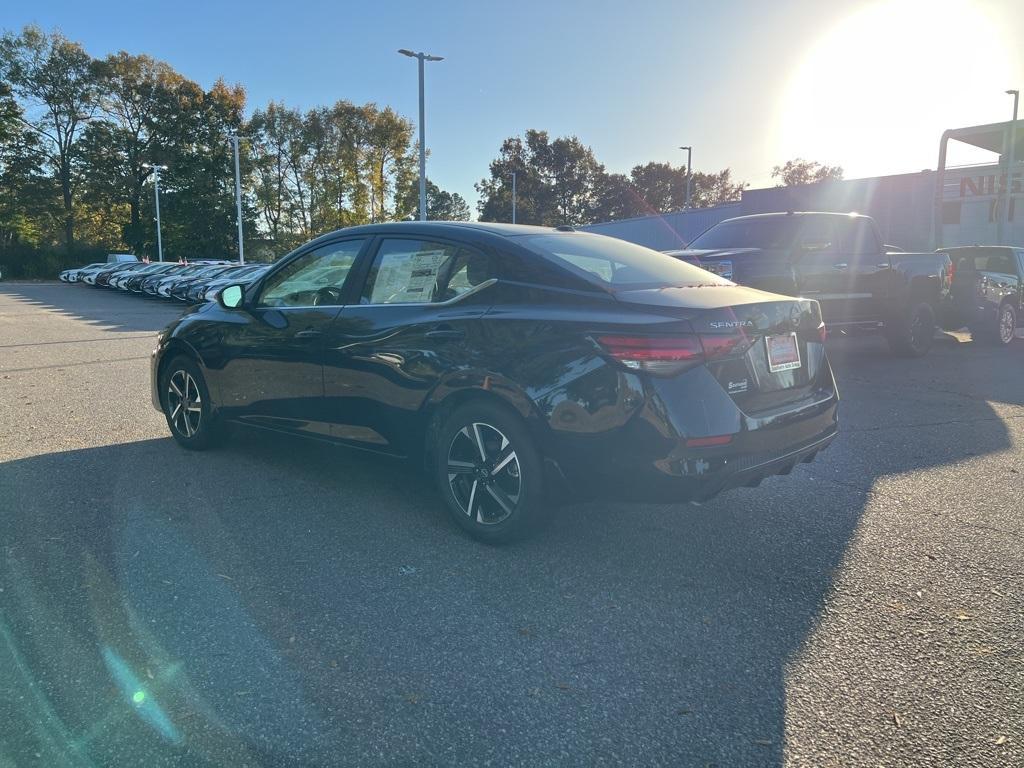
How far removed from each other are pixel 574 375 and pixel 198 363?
327 cm

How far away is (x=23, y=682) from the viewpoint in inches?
103

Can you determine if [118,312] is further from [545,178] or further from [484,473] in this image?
[545,178]

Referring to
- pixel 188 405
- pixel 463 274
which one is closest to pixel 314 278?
pixel 463 274

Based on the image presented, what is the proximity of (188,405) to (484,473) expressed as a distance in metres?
2.91

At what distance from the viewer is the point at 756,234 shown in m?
9.12

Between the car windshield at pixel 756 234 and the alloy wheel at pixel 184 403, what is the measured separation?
6178 millimetres

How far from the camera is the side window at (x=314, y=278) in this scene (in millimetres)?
4645

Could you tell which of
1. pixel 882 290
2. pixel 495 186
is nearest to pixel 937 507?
pixel 882 290

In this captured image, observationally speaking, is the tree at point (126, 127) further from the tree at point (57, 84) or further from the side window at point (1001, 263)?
the side window at point (1001, 263)

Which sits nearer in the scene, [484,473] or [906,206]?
[484,473]

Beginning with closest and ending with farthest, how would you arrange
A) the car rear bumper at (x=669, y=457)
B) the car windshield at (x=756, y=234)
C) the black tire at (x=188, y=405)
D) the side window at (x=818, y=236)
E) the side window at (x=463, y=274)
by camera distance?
the car rear bumper at (x=669, y=457) → the side window at (x=463, y=274) → the black tire at (x=188, y=405) → the side window at (x=818, y=236) → the car windshield at (x=756, y=234)

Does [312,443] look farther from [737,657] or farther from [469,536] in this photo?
[737,657]

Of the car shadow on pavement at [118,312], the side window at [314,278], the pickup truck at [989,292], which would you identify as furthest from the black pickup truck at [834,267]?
the car shadow on pavement at [118,312]

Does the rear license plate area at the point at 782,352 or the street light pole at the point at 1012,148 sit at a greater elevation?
the street light pole at the point at 1012,148
